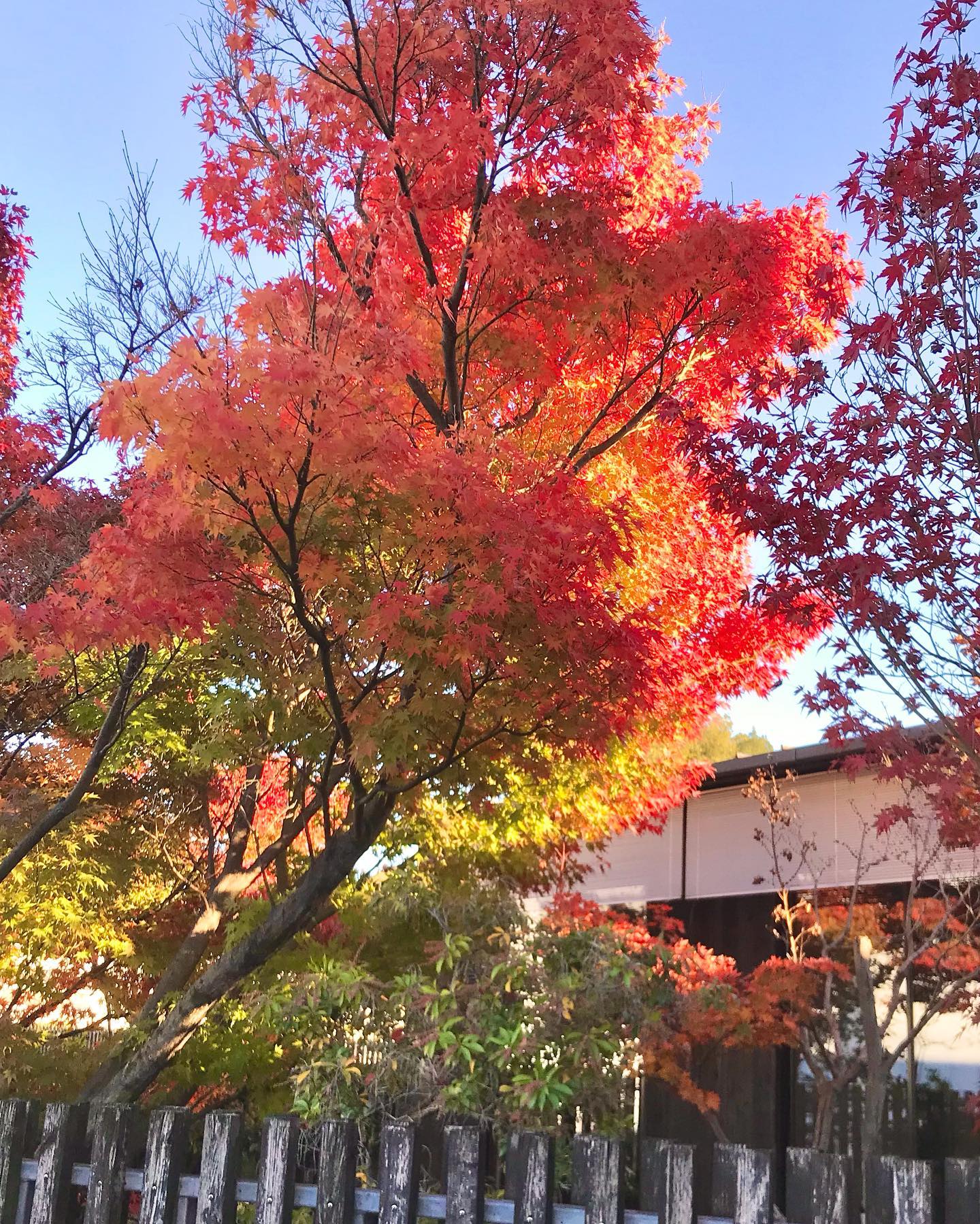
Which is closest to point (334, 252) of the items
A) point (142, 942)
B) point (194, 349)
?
point (194, 349)

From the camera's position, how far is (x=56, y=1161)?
4418 mm

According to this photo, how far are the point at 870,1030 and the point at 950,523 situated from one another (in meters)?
4.63

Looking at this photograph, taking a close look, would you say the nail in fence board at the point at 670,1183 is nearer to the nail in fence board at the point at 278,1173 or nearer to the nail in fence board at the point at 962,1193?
the nail in fence board at the point at 962,1193

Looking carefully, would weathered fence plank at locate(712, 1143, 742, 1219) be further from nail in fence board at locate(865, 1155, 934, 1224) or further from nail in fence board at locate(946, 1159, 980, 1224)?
nail in fence board at locate(946, 1159, 980, 1224)

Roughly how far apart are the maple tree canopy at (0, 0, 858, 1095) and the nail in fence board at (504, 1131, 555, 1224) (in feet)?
7.38

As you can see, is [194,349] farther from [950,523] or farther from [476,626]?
[950,523]

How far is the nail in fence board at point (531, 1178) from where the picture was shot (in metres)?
3.66

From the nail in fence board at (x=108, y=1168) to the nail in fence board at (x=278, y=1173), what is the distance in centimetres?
63

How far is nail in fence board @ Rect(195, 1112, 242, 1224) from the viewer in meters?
4.06

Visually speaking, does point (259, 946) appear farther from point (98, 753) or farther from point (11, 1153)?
point (11, 1153)

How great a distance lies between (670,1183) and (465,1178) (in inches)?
27.4

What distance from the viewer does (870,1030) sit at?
8.27m

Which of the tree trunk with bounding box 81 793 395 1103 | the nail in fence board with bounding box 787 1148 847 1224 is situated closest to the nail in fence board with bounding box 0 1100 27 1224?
the tree trunk with bounding box 81 793 395 1103

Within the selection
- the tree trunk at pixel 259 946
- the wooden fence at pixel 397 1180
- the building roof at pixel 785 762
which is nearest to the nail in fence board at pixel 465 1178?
the wooden fence at pixel 397 1180
